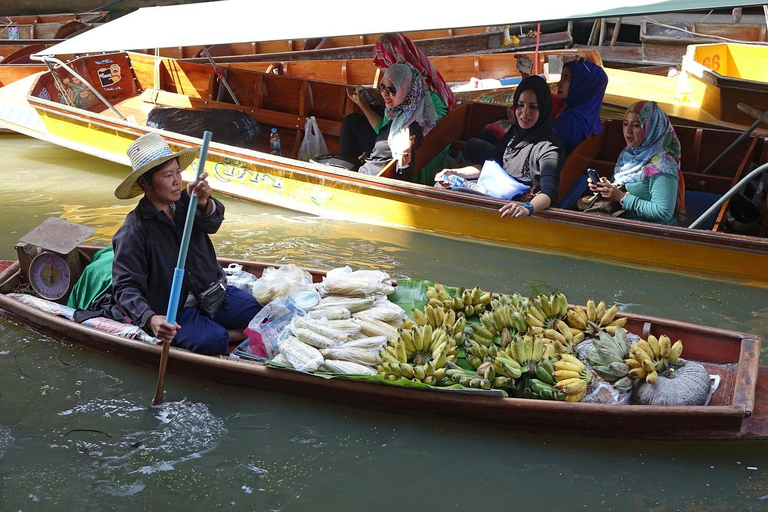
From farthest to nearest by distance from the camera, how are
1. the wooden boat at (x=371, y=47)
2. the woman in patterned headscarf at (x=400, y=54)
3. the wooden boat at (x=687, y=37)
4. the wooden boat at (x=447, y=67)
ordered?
the wooden boat at (x=687, y=37) → the wooden boat at (x=371, y=47) → the wooden boat at (x=447, y=67) → the woman in patterned headscarf at (x=400, y=54)

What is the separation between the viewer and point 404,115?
248 inches

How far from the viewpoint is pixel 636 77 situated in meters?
9.89

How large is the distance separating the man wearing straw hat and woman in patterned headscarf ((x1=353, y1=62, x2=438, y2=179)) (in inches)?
91.5

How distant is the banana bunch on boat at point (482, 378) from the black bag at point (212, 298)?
4.80 ft

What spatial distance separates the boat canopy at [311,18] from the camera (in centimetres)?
517

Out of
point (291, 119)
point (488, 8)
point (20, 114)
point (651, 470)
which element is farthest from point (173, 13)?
point (651, 470)

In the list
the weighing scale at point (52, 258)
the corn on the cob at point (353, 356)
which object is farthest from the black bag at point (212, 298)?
the weighing scale at point (52, 258)

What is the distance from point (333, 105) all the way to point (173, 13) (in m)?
1.93

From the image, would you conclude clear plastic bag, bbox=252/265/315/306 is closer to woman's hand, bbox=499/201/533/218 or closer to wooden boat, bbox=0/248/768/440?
wooden boat, bbox=0/248/768/440

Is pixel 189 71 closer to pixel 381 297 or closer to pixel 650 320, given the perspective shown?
pixel 381 297

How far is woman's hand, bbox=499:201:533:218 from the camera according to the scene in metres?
5.70

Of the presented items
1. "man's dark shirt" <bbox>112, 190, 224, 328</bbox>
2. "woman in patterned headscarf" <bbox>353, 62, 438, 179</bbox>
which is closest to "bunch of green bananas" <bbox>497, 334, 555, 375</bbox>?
"man's dark shirt" <bbox>112, 190, 224, 328</bbox>

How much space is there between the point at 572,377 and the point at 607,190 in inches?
96.7

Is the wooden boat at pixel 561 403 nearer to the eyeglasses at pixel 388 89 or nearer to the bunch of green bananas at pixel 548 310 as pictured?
the bunch of green bananas at pixel 548 310
